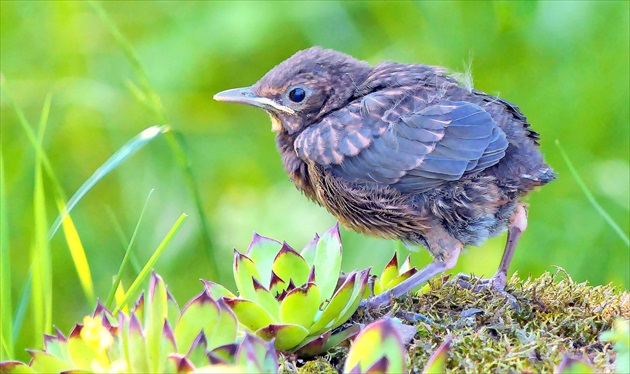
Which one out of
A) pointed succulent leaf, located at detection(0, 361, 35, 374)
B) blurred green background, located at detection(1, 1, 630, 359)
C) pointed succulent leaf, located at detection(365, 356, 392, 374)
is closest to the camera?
pointed succulent leaf, located at detection(365, 356, 392, 374)

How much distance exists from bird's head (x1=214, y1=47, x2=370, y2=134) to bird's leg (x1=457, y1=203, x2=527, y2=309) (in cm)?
85

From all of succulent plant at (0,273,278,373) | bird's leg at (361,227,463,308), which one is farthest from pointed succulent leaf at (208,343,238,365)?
bird's leg at (361,227,463,308)

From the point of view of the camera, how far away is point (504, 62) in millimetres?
4832

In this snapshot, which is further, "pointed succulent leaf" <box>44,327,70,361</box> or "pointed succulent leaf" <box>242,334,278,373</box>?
"pointed succulent leaf" <box>44,327,70,361</box>

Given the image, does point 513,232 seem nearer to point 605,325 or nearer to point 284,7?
point 605,325

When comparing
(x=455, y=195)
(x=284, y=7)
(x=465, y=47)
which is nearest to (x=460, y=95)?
(x=455, y=195)

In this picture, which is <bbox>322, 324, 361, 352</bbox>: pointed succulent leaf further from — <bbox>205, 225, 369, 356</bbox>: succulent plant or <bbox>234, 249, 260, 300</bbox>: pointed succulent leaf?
<bbox>234, 249, 260, 300</bbox>: pointed succulent leaf

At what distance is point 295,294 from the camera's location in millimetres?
2279

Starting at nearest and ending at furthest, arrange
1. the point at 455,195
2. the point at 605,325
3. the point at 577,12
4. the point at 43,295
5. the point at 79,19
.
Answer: the point at 605,325
the point at 43,295
the point at 455,195
the point at 577,12
the point at 79,19

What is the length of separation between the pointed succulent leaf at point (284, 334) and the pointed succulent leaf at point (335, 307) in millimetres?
72

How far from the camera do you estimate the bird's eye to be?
360cm

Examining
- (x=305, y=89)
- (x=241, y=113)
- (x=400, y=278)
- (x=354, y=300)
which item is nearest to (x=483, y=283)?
(x=400, y=278)

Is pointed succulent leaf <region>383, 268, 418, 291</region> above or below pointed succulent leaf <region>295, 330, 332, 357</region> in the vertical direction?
above

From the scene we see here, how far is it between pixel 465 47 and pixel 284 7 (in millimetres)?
1061
